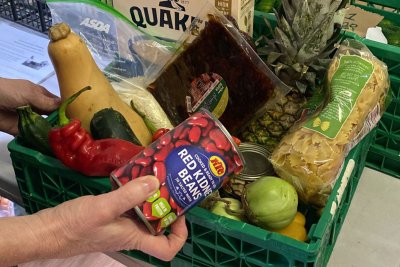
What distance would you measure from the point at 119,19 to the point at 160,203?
1.71ft

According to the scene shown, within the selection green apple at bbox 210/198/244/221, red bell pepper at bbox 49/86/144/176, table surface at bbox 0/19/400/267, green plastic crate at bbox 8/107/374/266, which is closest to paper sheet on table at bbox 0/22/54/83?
table surface at bbox 0/19/400/267

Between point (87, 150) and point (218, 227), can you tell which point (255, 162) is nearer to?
point (218, 227)

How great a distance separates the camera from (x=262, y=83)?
1076mm

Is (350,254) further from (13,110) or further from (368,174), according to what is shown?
(13,110)

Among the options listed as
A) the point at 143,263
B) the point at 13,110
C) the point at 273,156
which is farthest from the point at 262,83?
the point at 13,110

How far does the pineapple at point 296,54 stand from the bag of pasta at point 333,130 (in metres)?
0.08

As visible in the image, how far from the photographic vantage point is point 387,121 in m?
1.15

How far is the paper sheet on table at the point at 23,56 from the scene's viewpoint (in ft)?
5.35

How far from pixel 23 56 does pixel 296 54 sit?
0.98 m

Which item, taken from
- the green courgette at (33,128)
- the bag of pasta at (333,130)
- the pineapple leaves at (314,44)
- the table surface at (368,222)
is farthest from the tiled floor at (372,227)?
the green courgette at (33,128)

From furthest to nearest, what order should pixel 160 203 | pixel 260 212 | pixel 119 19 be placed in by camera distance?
1. pixel 119 19
2. pixel 260 212
3. pixel 160 203

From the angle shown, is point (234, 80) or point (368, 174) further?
point (368, 174)

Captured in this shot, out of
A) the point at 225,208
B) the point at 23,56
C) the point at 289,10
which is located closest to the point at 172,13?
the point at 289,10

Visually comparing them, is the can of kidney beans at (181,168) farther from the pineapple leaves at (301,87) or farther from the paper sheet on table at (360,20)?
the paper sheet on table at (360,20)
